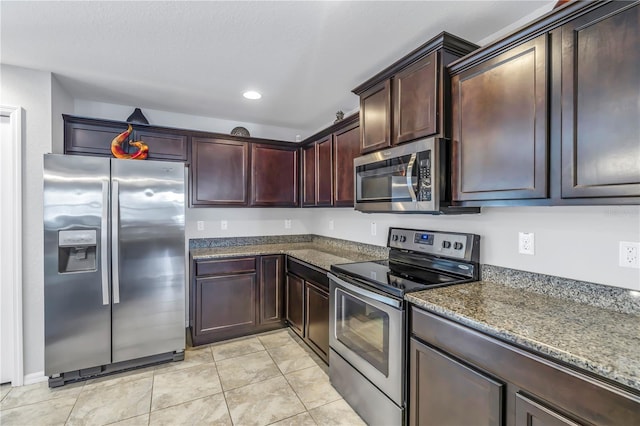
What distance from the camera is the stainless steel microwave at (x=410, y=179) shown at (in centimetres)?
176

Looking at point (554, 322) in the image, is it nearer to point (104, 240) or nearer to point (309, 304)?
point (309, 304)

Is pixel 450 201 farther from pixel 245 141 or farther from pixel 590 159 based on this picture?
pixel 245 141

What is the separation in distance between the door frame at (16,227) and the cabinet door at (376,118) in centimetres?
271

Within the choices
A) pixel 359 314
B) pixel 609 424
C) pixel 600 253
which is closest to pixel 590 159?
pixel 600 253

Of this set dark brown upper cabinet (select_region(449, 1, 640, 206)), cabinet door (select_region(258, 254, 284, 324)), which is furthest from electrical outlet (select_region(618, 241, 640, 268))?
cabinet door (select_region(258, 254, 284, 324))

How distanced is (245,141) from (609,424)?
3462 mm

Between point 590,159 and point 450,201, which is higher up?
point 590,159

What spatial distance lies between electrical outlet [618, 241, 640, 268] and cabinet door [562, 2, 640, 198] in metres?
0.39

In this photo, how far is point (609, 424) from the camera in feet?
2.96

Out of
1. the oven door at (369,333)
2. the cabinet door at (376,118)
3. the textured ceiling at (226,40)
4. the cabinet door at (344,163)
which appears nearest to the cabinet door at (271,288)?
the cabinet door at (344,163)

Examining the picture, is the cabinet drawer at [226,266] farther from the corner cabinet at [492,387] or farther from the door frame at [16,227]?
the corner cabinet at [492,387]

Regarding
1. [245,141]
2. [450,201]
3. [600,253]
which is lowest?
[600,253]

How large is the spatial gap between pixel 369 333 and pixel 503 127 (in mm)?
1409

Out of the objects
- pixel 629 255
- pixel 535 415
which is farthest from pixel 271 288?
pixel 629 255
